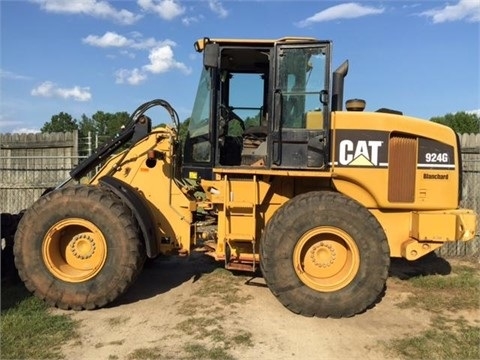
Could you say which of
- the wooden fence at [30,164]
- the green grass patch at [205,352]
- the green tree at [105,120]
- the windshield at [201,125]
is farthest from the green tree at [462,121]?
the green grass patch at [205,352]

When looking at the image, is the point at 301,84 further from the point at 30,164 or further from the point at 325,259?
the point at 30,164

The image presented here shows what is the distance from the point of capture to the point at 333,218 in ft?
17.3

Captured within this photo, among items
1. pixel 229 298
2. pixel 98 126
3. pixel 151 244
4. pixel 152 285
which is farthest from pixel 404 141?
pixel 98 126

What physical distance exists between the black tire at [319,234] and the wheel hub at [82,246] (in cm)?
194

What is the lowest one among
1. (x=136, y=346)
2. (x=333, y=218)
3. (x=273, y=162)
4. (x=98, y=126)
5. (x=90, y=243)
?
(x=136, y=346)

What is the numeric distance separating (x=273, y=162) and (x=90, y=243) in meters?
2.28

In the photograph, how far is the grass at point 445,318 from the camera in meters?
4.46

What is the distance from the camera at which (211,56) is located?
5453 mm

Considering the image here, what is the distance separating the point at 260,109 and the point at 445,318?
347 cm

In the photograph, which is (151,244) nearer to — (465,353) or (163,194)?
(163,194)

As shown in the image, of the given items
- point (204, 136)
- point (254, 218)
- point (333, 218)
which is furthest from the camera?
point (204, 136)

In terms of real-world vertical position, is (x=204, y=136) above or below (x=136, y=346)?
above

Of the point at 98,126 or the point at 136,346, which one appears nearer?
the point at 136,346

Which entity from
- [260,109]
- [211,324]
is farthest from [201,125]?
[211,324]
